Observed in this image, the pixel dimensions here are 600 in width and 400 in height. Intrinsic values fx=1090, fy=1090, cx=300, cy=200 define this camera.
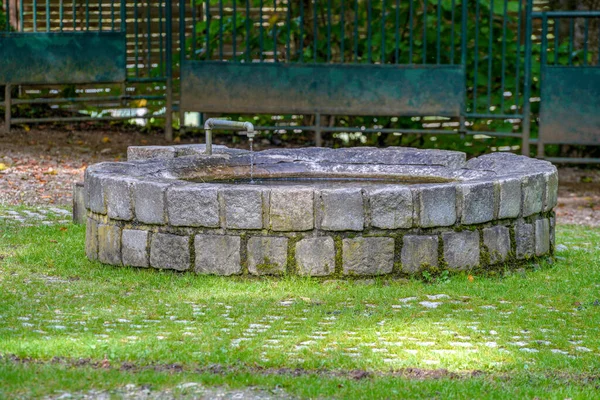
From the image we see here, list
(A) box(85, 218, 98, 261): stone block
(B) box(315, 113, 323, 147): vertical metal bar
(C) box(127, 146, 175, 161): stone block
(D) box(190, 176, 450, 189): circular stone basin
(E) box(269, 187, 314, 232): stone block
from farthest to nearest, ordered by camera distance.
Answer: (B) box(315, 113, 323, 147): vertical metal bar < (C) box(127, 146, 175, 161): stone block < (D) box(190, 176, 450, 189): circular stone basin < (A) box(85, 218, 98, 261): stone block < (E) box(269, 187, 314, 232): stone block

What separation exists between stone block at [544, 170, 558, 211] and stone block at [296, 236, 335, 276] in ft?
5.23

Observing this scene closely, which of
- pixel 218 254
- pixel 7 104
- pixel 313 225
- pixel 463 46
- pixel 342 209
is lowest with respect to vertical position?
pixel 218 254

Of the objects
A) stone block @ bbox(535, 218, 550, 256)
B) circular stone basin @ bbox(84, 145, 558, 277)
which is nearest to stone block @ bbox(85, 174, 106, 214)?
circular stone basin @ bbox(84, 145, 558, 277)

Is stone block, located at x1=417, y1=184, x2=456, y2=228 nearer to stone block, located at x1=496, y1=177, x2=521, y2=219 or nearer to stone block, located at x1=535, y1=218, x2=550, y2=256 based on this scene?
stone block, located at x1=496, y1=177, x2=521, y2=219

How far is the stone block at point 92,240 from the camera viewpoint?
703cm

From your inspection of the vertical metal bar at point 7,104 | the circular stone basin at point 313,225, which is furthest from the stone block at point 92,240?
the vertical metal bar at point 7,104

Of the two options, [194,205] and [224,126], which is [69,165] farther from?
[194,205]

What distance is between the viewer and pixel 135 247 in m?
6.79

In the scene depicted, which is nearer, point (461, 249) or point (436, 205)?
point (436, 205)

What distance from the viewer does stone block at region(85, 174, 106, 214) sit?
6.93 metres

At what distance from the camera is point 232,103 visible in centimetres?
1243

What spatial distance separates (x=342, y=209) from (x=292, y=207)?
0.30 metres

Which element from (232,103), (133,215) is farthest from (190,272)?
(232,103)

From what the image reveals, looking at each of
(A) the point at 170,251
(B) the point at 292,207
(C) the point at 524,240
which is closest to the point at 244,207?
(B) the point at 292,207
